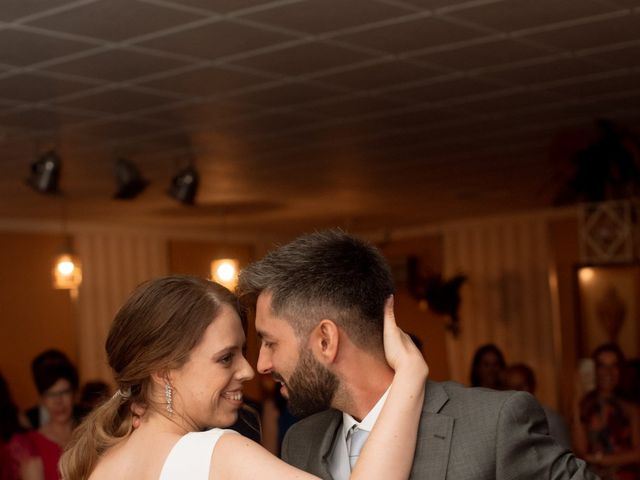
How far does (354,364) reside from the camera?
2305mm

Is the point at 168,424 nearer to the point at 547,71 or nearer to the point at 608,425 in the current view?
the point at 547,71

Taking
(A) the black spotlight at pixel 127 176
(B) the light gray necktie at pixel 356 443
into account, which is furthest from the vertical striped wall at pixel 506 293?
(B) the light gray necktie at pixel 356 443

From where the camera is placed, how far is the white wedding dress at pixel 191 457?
7.53ft

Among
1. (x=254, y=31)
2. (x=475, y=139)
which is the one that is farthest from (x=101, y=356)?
(x=254, y=31)

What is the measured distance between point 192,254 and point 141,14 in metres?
→ 8.24

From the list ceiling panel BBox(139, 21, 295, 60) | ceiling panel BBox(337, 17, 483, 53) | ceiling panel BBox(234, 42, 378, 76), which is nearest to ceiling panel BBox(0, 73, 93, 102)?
ceiling panel BBox(139, 21, 295, 60)

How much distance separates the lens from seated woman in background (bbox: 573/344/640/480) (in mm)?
6297

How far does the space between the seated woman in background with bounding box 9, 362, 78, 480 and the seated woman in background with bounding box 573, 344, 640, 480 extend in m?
2.83

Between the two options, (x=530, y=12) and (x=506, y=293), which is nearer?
(x=530, y=12)

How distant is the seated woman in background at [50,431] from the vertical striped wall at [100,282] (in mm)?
4997

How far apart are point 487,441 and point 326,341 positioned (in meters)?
0.37

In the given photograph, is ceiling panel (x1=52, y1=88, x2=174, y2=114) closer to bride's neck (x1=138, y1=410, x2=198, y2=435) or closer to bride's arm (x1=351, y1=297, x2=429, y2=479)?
bride's neck (x1=138, y1=410, x2=198, y2=435)

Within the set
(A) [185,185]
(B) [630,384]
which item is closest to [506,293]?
(B) [630,384]

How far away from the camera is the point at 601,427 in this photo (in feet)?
21.6
